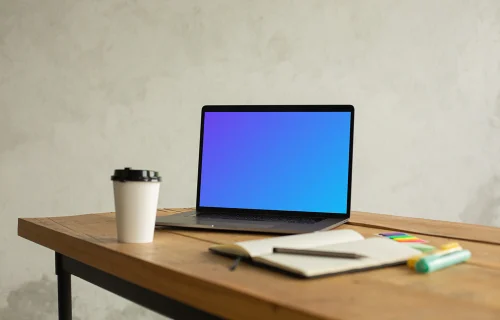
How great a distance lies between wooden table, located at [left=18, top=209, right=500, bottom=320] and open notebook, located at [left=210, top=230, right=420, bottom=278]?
0.5 inches

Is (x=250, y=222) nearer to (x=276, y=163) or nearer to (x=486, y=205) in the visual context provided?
(x=276, y=163)

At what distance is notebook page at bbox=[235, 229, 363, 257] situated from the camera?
0.68 meters

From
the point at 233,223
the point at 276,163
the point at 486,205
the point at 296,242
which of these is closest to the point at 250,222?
the point at 233,223

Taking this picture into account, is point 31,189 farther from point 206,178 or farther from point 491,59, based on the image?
point 491,59

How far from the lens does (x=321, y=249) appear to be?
2.17 feet

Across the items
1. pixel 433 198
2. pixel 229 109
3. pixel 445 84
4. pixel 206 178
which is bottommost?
pixel 433 198

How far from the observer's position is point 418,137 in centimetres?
266

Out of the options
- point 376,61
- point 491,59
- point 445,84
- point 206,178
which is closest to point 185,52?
point 376,61

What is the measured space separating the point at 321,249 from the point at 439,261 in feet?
0.44

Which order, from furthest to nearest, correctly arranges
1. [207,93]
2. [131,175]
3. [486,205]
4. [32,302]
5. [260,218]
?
[486,205] < [207,93] < [32,302] < [260,218] < [131,175]

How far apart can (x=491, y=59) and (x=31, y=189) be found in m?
2.20

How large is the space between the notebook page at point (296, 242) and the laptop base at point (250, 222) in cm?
10

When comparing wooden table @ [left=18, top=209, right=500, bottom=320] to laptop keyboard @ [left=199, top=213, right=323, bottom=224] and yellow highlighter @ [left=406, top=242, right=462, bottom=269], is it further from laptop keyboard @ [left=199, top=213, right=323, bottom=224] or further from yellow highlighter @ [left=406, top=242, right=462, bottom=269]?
laptop keyboard @ [left=199, top=213, right=323, bottom=224]

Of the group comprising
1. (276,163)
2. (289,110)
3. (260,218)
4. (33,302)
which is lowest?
(33,302)
